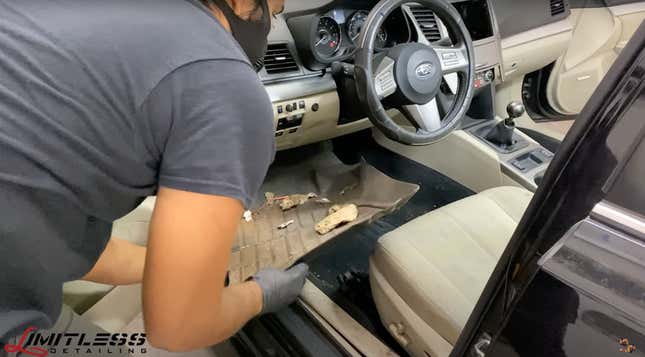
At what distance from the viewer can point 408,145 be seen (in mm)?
1543

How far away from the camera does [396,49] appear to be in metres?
1.37

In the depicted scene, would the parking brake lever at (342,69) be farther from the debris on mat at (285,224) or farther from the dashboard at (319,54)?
the debris on mat at (285,224)

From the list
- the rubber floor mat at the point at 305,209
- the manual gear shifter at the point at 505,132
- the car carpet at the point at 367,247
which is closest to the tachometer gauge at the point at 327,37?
the rubber floor mat at the point at 305,209

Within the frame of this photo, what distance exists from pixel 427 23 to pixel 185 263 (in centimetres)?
131

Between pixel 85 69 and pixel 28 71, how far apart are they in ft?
0.17

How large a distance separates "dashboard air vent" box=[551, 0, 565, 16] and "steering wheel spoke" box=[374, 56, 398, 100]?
119 centimetres

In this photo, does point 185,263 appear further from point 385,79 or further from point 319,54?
point 319,54

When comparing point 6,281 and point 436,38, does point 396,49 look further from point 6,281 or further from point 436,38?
point 6,281

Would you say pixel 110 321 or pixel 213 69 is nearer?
pixel 213 69

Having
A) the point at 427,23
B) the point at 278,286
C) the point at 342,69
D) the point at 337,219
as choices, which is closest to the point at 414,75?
the point at 342,69

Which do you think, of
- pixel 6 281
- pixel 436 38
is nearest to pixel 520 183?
pixel 436 38

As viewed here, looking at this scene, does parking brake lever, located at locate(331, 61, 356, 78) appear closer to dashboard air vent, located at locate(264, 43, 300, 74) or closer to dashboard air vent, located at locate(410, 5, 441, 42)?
dashboard air vent, located at locate(264, 43, 300, 74)

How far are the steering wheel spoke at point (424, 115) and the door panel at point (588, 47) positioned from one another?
4.01 feet

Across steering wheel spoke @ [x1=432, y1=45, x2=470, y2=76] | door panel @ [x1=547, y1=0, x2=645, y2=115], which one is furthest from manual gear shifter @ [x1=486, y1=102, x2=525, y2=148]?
door panel @ [x1=547, y1=0, x2=645, y2=115]
